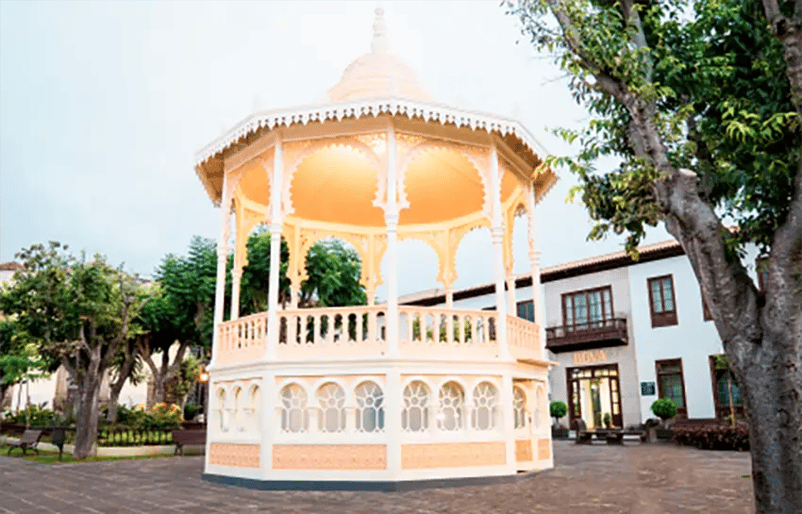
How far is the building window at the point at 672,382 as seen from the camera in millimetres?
23031

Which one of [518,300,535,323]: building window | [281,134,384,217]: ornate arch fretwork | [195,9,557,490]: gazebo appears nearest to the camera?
[195,9,557,490]: gazebo

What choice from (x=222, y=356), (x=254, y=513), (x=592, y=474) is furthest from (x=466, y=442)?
(x=222, y=356)

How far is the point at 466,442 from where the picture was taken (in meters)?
9.55

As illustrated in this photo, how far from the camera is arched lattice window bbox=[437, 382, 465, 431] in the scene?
9.73m

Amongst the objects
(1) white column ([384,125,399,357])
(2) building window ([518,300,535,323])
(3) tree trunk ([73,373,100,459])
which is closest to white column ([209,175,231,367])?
(1) white column ([384,125,399,357])

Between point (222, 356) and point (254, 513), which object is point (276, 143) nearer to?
point (222, 356)

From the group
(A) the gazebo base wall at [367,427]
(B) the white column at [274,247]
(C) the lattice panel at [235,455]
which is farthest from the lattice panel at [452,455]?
(B) the white column at [274,247]

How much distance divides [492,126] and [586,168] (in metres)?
4.16

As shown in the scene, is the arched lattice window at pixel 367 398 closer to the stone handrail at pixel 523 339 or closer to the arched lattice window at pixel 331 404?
the arched lattice window at pixel 331 404

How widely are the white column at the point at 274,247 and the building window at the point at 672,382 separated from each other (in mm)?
17981

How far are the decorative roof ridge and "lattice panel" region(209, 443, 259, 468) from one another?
4910mm

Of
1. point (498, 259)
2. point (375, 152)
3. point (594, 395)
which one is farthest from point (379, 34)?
point (594, 395)

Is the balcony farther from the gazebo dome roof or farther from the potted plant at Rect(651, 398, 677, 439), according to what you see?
the gazebo dome roof

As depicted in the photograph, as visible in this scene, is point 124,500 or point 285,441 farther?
point 285,441
